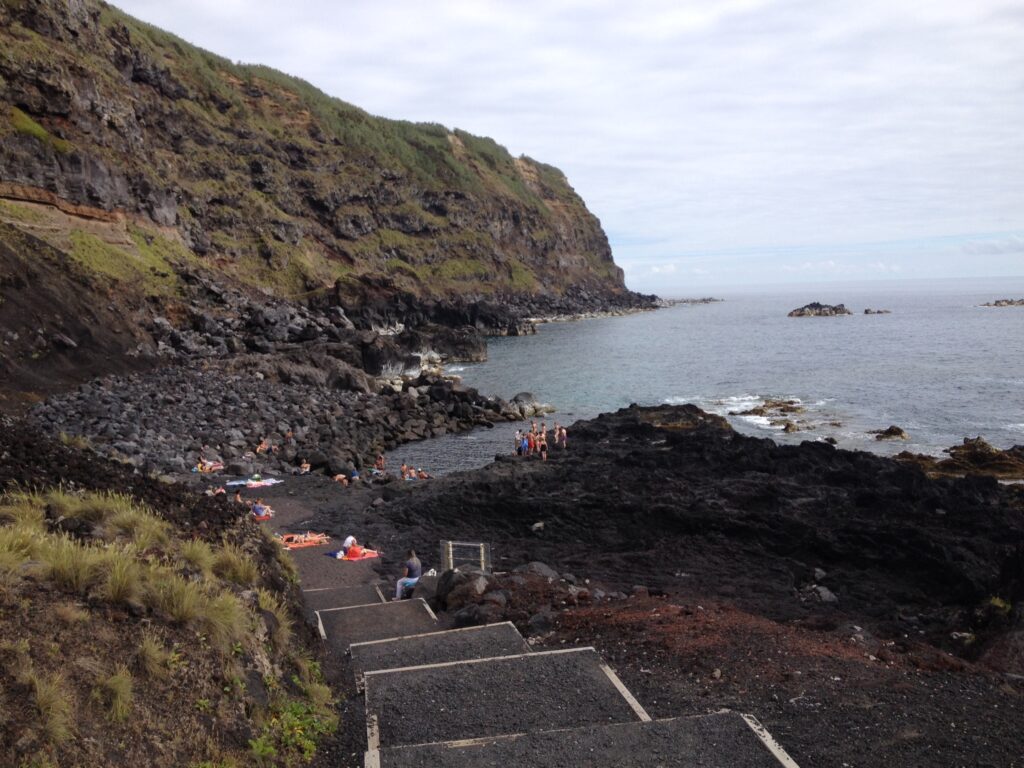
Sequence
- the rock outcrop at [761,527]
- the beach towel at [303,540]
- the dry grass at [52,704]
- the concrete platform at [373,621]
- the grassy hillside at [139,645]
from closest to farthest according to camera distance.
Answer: the dry grass at [52,704], the grassy hillside at [139,645], the concrete platform at [373,621], the rock outcrop at [761,527], the beach towel at [303,540]

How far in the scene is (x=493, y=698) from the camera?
8.19m

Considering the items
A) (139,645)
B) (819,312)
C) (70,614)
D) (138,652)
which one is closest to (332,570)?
(139,645)

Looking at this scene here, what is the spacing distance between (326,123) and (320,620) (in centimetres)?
11647

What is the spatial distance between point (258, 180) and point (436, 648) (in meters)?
90.2

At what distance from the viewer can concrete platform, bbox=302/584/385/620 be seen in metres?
13.9

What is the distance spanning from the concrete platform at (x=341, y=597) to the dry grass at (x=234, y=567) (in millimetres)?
4049

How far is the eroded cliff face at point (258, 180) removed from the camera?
49.1m

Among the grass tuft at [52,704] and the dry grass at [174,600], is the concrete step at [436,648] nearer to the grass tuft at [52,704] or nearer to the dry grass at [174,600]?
the dry grass at [174,600]

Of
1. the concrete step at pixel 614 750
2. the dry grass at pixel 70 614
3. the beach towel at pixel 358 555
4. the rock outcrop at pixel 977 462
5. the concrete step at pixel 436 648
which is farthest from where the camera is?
the rock outcrop at pixel 977 462

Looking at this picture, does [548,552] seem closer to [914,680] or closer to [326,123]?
[914,680]

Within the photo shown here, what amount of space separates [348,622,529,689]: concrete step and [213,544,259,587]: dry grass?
6.07ft

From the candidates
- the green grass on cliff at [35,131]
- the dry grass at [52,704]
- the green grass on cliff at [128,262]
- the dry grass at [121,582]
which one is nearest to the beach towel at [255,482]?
the dry grass at [121,582]

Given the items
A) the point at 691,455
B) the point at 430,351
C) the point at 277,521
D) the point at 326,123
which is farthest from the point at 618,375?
the point at 326,123

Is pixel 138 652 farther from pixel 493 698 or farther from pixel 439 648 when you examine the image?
pixel 439 648
